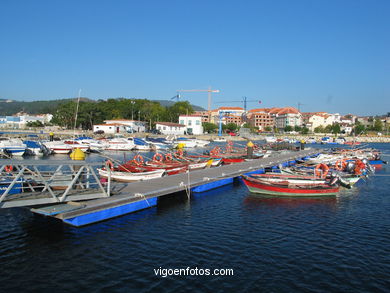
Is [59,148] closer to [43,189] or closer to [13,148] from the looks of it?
[13,148]

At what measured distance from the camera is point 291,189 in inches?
1001

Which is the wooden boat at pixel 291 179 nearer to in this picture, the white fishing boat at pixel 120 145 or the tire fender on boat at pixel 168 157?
the tire fender on boat at pixel 168 157

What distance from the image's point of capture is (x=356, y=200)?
25797 mm

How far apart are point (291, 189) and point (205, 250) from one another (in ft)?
41.3

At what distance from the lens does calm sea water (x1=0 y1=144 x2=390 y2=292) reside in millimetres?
12039

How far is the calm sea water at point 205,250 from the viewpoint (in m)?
12.0

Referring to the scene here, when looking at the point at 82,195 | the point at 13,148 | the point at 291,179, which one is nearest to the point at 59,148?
the point at 13,148

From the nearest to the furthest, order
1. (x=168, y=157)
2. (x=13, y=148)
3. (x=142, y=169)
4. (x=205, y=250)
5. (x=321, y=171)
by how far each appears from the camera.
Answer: (x=205, y=250)
(x=321, y=171)
(x=142, y=169)
(x=168, y=157)
(x=13, y=148)

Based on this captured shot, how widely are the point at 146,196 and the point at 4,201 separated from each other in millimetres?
7884

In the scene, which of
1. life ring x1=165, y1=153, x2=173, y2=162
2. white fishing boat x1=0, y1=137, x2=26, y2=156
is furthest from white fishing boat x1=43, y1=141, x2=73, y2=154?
life ring x1=165, y1=153, x2=173, y2=162

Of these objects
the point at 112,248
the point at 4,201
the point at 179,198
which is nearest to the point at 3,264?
the point at 4,201

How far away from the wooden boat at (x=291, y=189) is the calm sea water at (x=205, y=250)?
279 cm

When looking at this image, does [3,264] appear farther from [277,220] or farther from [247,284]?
[277,220]

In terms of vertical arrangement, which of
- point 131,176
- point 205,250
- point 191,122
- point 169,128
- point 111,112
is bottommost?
point 205,250
